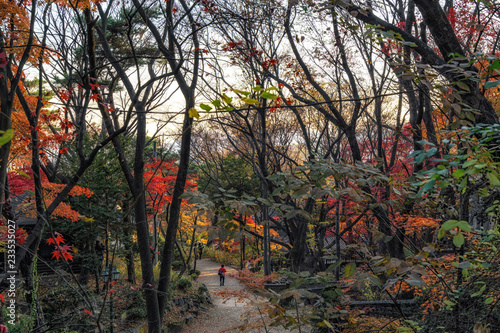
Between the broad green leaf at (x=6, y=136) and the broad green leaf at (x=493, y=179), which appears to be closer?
the broad green leaf at (x=6, y=136)

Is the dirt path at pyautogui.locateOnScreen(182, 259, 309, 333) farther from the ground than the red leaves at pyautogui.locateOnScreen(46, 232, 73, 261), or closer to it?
closer to it

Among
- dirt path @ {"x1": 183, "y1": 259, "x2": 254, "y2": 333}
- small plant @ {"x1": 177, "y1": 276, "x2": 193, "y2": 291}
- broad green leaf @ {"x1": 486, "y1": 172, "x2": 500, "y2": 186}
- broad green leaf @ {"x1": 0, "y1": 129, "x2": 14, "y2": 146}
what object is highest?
broad green leaf @ {"x1": 0, "y1": 129, "x2": 14, "y2": 146}

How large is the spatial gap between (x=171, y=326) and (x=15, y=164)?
735cm

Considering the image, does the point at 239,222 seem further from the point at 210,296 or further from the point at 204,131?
the point at 210,296

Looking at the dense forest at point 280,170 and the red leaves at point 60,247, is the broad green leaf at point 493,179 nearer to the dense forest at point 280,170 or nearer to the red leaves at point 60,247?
the dense forest at point 280,170

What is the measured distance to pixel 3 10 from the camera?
15.2 feet

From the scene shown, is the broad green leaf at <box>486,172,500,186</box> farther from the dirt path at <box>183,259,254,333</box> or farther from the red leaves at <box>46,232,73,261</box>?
the dirt path at <box>183,259,254,333</box>

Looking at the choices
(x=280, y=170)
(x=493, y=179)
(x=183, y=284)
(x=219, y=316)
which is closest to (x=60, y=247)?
(x=493, y=179)

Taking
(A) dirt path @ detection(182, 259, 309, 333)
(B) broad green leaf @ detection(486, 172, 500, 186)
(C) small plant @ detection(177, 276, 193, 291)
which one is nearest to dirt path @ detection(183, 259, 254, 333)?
(A) dirt path @ detection(182, 259, 309, 333)

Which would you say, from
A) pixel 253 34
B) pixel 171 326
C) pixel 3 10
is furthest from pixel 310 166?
pixel 171 326

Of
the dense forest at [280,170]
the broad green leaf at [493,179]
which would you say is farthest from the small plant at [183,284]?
the broad green leaf at [493,179]

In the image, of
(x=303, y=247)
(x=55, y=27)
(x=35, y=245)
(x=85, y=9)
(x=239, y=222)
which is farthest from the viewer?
(x=303, y=247)

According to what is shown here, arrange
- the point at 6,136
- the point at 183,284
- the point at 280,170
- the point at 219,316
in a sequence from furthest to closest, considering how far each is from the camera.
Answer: the point at 183,284 < the point at 219,316 < the point at 280,170 < the point at 6,136

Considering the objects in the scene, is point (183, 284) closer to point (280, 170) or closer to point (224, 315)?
point (224, 315)
